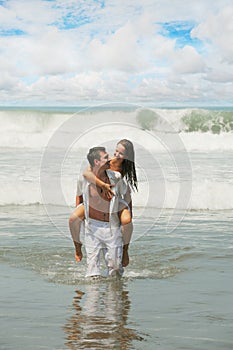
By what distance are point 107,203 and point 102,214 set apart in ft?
0.49

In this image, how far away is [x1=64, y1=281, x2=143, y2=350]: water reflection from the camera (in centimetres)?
498

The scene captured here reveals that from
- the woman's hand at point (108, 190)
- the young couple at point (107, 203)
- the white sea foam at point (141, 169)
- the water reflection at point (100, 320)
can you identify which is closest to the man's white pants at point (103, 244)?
the young couple at point (107, 203)

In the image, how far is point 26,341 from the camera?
4.99 m

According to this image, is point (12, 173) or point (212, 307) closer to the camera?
point (212, 307)

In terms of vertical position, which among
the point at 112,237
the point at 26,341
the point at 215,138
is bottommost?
the point at 26,341

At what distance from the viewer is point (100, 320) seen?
18.4 ft

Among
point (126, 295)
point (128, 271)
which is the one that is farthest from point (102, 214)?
point (128, 271)

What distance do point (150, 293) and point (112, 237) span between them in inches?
31.0

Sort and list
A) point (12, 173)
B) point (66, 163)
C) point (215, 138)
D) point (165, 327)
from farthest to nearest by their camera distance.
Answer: point (215, 138) < point (66, 163) < point (12, 173) < point (165, 327)

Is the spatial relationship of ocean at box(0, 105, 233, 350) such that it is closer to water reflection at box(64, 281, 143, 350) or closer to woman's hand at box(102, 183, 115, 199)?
water reflection at box(64, 281, 143, 350)

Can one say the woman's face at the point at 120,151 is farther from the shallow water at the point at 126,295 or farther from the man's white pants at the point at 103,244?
the shallow water at the point at 126,295

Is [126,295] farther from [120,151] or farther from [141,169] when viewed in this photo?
[141,169]

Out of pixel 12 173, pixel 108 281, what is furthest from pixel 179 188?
pixel 108 281

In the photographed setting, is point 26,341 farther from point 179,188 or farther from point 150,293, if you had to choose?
point 179,188
